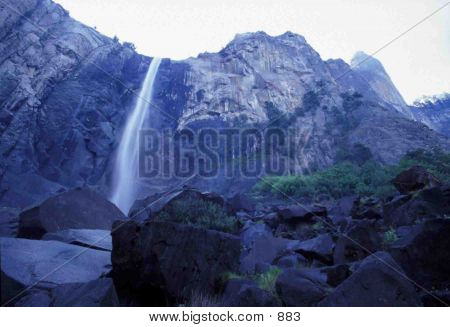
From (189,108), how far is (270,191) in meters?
24.8

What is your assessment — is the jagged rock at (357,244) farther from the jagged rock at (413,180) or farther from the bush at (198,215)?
the jagged rock at (413,180)

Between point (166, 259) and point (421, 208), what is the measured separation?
745 cm

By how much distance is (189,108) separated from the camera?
182ft

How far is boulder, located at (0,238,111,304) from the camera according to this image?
5582 millimetres

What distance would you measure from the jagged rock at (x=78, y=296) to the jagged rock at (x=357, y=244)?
481 centimetres

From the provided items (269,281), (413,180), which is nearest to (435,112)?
(413,180)

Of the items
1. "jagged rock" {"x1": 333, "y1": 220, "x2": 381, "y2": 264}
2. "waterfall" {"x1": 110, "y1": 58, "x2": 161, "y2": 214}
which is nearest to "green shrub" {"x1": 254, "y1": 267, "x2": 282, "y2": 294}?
"jagged rock" {"x1": 333, "y1": 220, "x2": 381, "y2": 264}

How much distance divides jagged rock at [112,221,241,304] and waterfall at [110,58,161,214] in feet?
97.6

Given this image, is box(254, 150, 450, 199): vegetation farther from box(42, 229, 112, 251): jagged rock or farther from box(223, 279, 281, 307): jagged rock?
box(223, 279, 281, 307): jagged rock

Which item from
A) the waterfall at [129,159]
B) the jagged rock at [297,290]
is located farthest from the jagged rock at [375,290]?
the waterfall at [129,159]

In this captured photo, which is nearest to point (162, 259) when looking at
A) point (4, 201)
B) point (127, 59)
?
point (4, 201)

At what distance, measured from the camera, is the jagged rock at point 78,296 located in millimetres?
4809

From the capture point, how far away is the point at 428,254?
19.4 feet

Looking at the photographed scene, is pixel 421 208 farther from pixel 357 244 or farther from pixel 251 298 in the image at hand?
pixel 251 298
